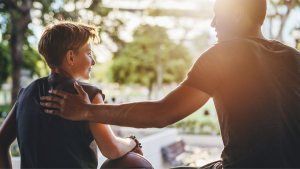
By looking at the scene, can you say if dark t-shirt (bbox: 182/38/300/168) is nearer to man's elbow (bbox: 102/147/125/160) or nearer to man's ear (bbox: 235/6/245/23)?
man's ear (bbox: 235/6/245/23)

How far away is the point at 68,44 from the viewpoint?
2174mm

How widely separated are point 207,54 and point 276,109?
1.69 feet

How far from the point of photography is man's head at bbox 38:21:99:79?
7.11ft

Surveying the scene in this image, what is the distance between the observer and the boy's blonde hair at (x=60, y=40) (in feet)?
7.10

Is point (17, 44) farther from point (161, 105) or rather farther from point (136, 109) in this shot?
point (161, 105)

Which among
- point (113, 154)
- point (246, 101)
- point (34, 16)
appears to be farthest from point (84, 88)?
point (34, 16)

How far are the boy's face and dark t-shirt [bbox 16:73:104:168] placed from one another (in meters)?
0.24

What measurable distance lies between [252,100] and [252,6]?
0.68m

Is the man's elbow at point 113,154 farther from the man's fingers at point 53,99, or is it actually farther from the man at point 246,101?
the man's fingers at point 53,99

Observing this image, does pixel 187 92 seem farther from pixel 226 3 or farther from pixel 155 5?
pixel 155 5

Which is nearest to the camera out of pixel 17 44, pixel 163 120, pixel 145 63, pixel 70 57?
pixel 163 120

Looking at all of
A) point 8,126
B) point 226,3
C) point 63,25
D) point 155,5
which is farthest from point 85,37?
point 155,5

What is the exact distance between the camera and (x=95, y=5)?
49.2 feet

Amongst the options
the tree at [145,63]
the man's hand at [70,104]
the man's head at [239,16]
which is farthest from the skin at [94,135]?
the tree at [145,63]
